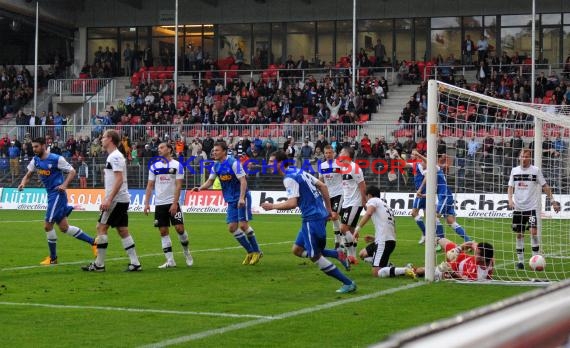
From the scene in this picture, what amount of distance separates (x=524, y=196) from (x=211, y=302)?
6367 millimetres

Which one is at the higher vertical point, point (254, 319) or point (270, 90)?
point (270, 90)

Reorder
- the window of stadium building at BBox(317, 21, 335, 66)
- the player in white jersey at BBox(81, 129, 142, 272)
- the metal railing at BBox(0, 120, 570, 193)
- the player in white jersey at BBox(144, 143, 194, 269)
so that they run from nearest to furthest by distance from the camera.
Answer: the player in white jersey at BBox(81, 129, 142, 272)
the player in white jersey at BBox(144, 143, 194, 269)
the metal railing at BBox(0, 120, 570, 193)
the window of stadium building at BBox(317, 21, 335, 66)

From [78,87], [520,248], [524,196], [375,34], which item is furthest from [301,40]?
[520,248]

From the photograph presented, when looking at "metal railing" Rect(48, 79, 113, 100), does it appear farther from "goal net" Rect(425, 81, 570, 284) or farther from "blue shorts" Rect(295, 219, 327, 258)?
"blue shorts" Rect(295, 219, 327, 258)

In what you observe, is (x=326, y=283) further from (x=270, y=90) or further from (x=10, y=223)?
(x=270, y=90)

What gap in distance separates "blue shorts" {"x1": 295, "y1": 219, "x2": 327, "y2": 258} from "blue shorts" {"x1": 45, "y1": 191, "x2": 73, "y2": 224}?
5.71 meters

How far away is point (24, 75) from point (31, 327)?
1747 inches

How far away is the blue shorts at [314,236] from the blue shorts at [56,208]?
5.71 m

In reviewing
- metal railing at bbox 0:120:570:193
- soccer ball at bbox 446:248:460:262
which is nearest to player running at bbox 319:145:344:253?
soccer ball at bbox 446:248:460:262

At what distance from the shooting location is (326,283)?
12586 mm

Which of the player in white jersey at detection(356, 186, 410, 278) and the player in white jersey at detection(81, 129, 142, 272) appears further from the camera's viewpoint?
the player in white jersey at detection(81, 129, 142, 272)

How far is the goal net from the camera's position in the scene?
12906 millimetres

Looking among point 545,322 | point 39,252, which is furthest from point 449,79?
point 545,322

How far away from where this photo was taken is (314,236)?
11016mm
